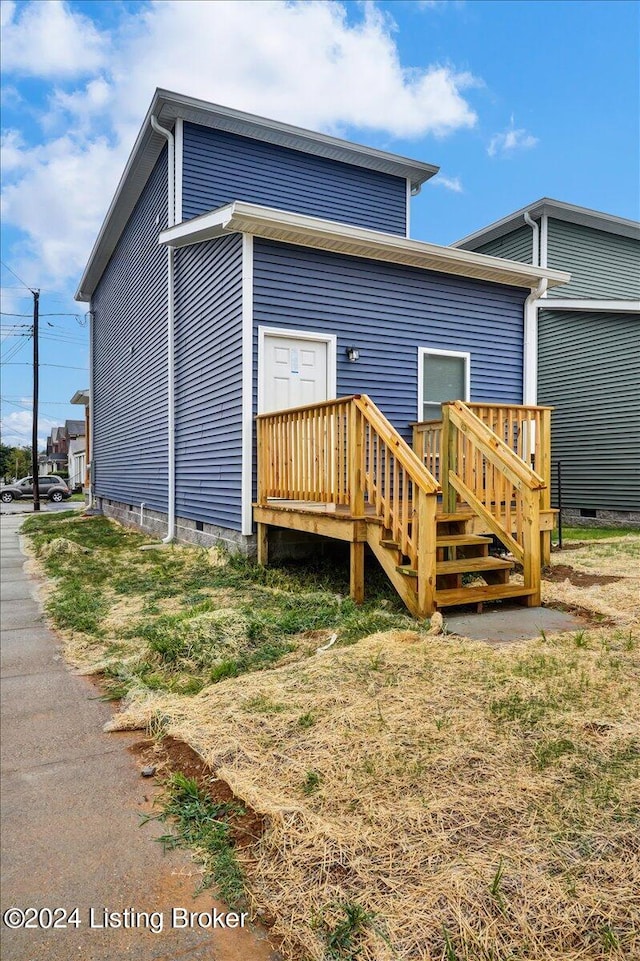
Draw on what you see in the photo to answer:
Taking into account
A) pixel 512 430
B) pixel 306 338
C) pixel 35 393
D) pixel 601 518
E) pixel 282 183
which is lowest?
pixel 601 518

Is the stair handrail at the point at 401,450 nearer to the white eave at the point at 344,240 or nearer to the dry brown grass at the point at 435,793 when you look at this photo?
the dry brown grass at the point at 435,793

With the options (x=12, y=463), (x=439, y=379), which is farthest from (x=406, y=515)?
(x=12, y=463)

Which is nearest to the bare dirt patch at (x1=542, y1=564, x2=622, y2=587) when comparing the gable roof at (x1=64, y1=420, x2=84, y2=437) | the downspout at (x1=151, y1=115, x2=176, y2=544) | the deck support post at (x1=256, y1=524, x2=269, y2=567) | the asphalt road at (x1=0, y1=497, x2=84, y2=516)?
the deck support post at (x1=256, y1=524, x2=269, y2=567)

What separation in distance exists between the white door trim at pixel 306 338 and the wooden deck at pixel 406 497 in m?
0.58

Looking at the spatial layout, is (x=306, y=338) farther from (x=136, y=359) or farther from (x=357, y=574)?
(x=136, y=359)

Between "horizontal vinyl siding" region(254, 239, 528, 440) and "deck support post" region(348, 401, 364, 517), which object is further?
"horizontal vinyl siding" region(254, 239, 528, 440)

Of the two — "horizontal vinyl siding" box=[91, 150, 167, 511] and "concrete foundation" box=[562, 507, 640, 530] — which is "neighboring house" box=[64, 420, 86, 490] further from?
"concrete foundation" box=[562, 507, 640, 530]

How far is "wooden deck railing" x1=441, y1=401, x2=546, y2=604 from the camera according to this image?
15.5 ft

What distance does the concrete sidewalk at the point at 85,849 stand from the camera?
1.48 meters

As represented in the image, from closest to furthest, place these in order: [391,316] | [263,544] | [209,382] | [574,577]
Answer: [574,577] → [263,544] → [391,316] → [209,382]

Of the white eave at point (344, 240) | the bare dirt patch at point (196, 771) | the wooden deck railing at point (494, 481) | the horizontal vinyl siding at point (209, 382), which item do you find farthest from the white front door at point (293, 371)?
the bare dirt patch at point (196, 771)

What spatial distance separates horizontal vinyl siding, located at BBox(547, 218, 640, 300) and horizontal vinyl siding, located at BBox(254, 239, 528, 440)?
6.88m

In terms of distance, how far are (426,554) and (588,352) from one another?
388 inches

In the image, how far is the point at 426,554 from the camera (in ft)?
14.1
